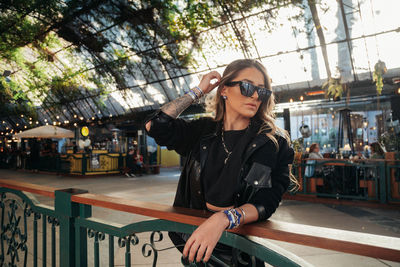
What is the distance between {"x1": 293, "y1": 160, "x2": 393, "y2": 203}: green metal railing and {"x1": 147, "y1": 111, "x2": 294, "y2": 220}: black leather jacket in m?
6.17

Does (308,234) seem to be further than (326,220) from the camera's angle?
No

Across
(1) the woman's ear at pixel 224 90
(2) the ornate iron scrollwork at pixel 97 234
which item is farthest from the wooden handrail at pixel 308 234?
(1) the woman's ear at pixel 224 90

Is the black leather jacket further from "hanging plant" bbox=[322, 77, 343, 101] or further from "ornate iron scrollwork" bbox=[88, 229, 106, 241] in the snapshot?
"hanging plant" bbox=[322, 77, 343, 101]

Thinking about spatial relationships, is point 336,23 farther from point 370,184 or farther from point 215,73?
point 215,73

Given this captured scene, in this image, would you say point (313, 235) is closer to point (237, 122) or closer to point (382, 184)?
point (237, 122)

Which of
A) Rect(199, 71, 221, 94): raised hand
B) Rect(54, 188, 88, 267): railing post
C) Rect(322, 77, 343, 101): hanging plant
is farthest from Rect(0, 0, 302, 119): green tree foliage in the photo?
Rect(54, 188, 88, 267): railing post

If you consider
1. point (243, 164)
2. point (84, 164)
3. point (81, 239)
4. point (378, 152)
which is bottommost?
point (84, 164)

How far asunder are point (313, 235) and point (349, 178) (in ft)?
23.4

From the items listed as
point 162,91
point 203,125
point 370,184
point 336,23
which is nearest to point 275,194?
point 203,125

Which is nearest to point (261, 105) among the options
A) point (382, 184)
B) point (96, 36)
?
point (382, 184)

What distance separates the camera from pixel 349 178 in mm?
7195

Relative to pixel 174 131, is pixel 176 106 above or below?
above

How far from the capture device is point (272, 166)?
1378 mm

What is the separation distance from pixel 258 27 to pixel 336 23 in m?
2.53
